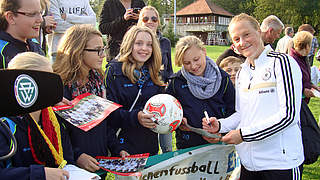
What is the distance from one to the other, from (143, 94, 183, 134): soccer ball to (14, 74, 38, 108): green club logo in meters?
1.76

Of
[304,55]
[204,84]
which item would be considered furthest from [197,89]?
[304,55]

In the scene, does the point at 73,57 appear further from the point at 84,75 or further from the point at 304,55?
the point at 304,55

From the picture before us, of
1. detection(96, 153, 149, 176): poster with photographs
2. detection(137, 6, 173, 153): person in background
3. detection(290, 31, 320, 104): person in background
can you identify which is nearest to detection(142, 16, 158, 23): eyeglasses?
detection(137, 6, 173, 153): person in background

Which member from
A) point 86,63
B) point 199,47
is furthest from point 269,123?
point 86,63

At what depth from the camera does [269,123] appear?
2459mm

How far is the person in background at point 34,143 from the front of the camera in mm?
1789

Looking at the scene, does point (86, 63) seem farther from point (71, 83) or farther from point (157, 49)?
point (157, 49)

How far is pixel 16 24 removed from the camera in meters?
2.86

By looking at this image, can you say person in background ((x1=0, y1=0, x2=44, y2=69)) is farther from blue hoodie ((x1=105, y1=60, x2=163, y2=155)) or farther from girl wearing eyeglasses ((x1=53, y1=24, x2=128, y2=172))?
blue hoodie ((x1=105, y1=60, x2=163, y2=155))

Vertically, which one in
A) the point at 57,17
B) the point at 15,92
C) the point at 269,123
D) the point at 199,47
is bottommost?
the point at 269,123

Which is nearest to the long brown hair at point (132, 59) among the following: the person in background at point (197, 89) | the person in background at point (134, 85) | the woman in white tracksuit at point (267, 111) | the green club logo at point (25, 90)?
the person in background at point (134, 85)

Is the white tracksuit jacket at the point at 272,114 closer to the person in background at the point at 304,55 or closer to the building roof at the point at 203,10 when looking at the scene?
the person in background at the point at 304,55

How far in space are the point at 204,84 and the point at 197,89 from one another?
11cm

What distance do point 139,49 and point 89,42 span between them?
0.65 meters
